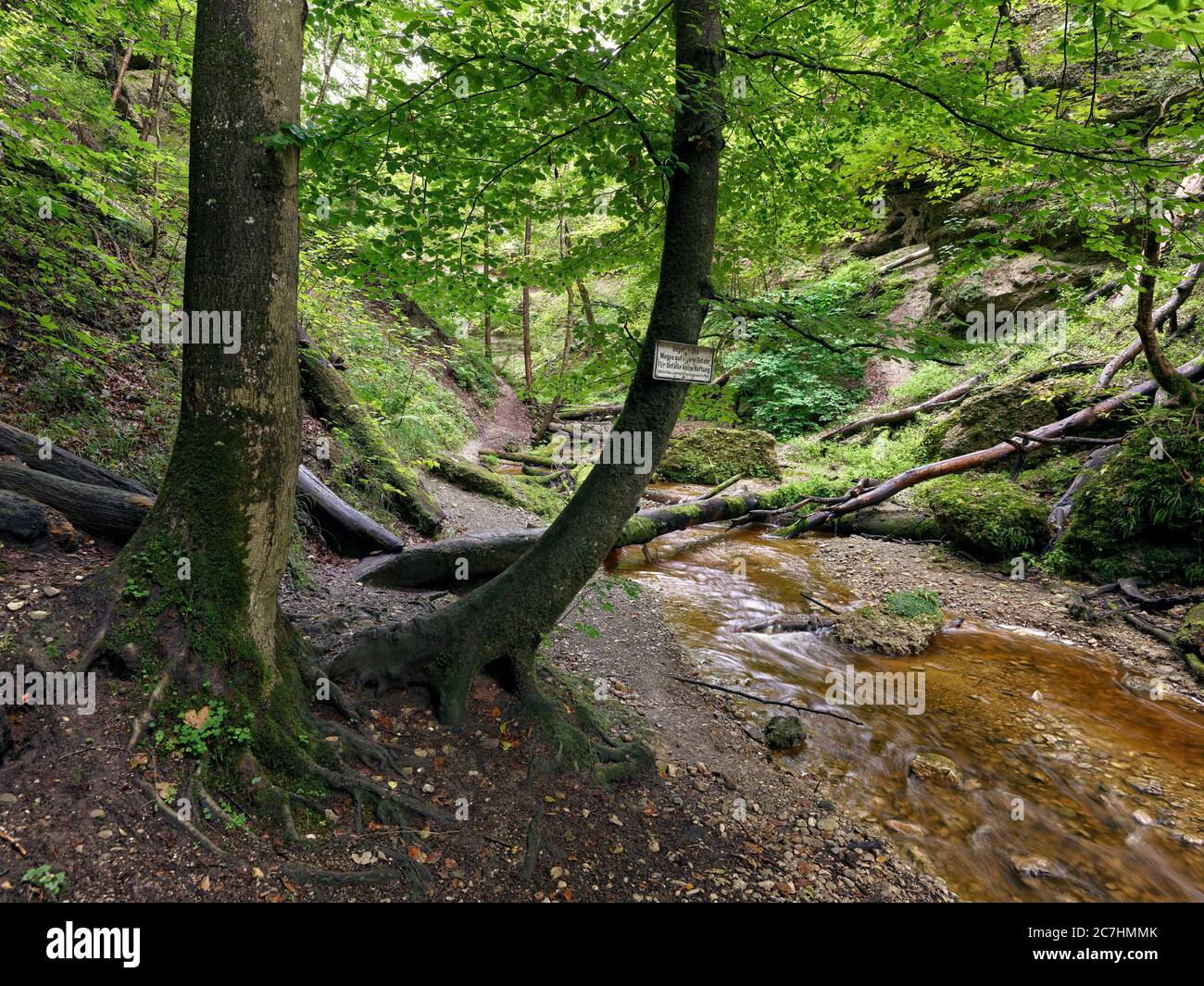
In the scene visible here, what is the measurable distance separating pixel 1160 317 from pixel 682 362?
41.1 ft

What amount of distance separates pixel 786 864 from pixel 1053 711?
4.16 meters

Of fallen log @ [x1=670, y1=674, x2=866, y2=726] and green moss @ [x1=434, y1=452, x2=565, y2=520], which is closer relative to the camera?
fallen log @ [x1=670, y1=674, x2=866, y2=726]

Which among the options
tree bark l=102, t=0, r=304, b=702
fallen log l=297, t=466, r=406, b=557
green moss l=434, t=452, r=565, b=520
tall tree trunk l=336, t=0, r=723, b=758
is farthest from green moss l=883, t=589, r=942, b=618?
tree bark l=102, t=0, r=304, b=702

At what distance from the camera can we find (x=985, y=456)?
11.1 metres

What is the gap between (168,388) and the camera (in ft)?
20.1

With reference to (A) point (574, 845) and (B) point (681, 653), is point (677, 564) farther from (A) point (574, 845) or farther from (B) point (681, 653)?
(A) point (574, 845)

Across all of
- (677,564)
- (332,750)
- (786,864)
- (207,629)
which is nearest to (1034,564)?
(677,564)

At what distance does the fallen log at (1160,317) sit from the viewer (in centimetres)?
970

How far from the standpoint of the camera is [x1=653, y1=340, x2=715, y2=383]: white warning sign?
3.64 metres

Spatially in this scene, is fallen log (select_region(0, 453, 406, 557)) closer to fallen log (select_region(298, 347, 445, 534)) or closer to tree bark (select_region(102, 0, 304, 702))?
tree bark (select_region(102, 0, 304, 702))

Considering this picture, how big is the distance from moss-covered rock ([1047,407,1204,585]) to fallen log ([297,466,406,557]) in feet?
33.8

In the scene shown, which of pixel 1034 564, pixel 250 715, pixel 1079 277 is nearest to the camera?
pixel 250 715

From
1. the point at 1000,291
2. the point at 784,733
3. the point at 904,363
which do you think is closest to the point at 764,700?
the point at 784,733

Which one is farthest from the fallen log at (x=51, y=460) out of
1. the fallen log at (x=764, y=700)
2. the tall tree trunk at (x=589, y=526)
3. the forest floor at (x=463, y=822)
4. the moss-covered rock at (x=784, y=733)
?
the moss-covered rock at (x=784, y=733)
